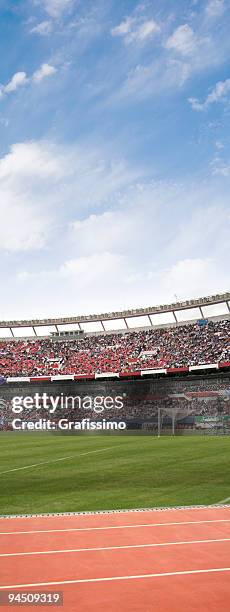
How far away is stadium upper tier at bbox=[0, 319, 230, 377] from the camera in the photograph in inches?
2584

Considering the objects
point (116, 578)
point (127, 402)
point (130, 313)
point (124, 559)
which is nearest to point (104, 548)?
point (124, 559)

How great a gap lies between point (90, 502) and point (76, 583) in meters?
7.02

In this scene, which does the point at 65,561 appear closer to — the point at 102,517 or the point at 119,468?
the point at 102,517

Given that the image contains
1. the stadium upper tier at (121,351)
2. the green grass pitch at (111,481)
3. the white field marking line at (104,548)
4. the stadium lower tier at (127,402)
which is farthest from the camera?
the stadium upper tier at (121,351)

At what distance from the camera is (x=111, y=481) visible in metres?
18.3

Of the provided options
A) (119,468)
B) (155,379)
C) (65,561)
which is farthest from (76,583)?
(155,379)

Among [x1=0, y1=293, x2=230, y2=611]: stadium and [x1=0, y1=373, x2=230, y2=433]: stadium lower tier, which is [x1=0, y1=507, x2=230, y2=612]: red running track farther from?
[x1=0, y1=373, x2=230, y2=433]: stadium lower tier

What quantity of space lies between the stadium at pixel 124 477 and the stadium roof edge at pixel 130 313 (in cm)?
36

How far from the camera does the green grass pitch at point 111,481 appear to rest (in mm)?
14352

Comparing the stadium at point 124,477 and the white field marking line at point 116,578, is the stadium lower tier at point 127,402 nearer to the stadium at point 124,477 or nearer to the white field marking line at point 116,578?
the stadium at point 124,477

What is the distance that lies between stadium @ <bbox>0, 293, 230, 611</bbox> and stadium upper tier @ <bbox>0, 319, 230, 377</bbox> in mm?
287

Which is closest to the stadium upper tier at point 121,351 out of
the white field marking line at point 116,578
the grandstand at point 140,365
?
the grandstand at point 140,365

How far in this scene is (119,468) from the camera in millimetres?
Answer: 22359

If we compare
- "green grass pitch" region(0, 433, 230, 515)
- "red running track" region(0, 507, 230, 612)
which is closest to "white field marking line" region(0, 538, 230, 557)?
"red running track" region(0, 507, 230, 612)
